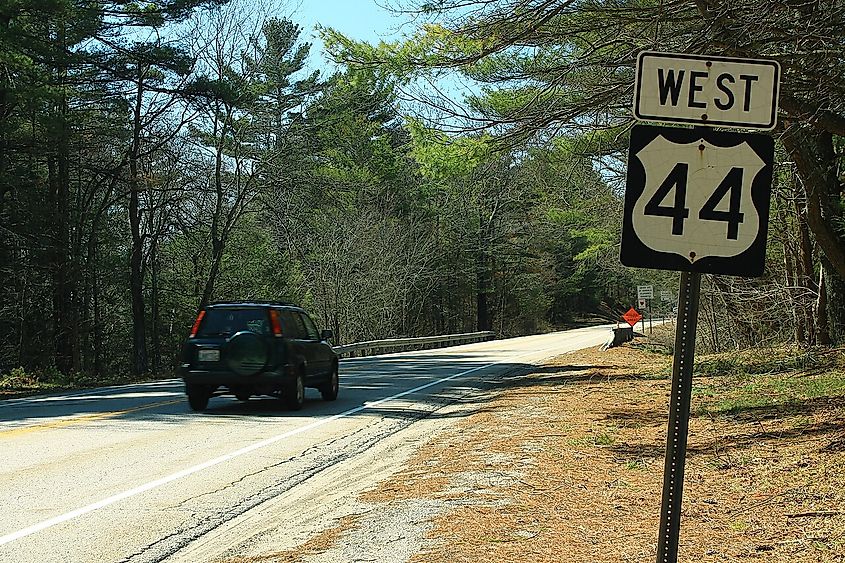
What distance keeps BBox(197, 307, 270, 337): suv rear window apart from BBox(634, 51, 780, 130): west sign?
1217cm

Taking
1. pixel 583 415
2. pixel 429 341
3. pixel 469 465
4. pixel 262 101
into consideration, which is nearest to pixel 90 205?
pixel 262 101

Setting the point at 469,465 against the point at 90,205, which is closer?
the point at 469,465

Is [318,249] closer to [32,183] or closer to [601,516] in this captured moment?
[32,183]

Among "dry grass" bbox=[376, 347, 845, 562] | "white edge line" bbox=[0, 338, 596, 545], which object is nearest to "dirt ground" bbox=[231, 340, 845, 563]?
"dry grass" bbox=[376, 347, 845, 562]

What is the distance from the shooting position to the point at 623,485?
870 cm

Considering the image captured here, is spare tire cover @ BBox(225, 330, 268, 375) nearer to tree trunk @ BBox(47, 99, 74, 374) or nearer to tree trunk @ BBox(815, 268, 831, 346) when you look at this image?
tree trunk @ BBox(815, 268, 831, 346)

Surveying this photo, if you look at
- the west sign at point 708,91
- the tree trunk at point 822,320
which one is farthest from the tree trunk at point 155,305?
the west sign at point 708,91

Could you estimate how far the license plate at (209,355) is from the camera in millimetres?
15961

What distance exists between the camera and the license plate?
16.0m

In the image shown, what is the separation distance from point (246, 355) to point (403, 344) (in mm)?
27740

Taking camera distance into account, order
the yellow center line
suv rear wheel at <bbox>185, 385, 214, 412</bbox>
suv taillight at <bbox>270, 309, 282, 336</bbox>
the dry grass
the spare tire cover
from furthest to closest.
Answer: suv rear wheel at <bbox>185, 385, 214, 412</bbox>, suv taillight at <bbox>270, 309, 282, 336</bbox>, the spare tire cover, the yellow center line, the dry grass

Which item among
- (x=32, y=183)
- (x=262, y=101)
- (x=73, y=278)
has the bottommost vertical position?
(x=73, y=278)

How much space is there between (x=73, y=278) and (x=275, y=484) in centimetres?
2898

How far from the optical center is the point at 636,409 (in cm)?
1443
